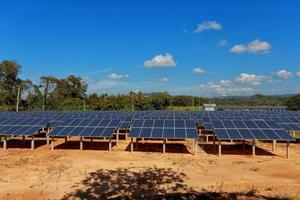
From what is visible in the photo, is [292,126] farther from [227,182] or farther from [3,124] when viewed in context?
[3,124]

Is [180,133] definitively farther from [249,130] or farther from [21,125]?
[21,125]

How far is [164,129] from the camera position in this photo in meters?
23.5

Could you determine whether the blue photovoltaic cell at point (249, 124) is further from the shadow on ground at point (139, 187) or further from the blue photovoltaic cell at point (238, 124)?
the shadow on ground at point (139, 187)

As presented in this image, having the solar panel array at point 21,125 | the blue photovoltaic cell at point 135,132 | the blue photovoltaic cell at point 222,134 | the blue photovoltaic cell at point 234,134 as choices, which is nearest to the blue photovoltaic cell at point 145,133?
the blue photovoltaic cell at point 135,132

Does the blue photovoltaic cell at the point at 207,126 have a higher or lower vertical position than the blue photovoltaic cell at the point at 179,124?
lower

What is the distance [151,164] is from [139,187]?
5.01 meters

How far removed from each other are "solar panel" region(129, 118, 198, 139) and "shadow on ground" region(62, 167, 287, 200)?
503 cm

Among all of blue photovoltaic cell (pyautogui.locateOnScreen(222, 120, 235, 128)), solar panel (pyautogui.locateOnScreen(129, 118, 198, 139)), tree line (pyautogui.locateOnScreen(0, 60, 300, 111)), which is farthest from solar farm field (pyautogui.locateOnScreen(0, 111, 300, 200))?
tree line (pyautogui.locateOnScreen(0, 60, 300, 111))

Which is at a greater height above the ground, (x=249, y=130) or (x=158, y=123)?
(x=158, y=123)

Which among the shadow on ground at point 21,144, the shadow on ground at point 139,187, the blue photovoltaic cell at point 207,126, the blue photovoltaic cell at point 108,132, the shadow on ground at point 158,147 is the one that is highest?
the blue photovoltaic cell at point 207,126

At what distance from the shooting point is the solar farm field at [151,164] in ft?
43.9

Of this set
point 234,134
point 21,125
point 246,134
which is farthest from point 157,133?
point 21,125

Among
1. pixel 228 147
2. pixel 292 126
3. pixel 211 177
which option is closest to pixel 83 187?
pixel 211 177

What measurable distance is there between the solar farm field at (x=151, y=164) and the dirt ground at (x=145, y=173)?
1.7 inches
